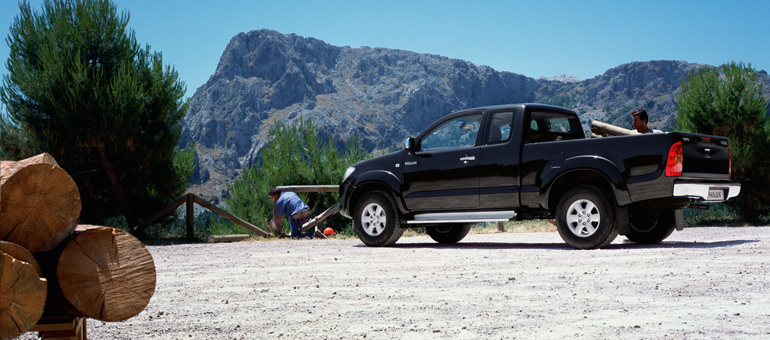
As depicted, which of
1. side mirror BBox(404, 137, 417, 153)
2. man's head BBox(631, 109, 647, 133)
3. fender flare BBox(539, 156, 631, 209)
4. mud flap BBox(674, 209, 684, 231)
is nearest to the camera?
fender flare BBox(539, 156, 631, 209)

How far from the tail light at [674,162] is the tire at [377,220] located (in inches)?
174

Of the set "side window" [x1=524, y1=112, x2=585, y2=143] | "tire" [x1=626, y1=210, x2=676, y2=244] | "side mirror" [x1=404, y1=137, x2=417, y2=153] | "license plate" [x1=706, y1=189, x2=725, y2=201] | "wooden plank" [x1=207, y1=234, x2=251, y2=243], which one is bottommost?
"wooden plank" [x1=207, y1=234, x2=251, y2=243]

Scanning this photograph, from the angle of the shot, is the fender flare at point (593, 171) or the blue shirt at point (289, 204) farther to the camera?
the blue shirt at point (289, 204)

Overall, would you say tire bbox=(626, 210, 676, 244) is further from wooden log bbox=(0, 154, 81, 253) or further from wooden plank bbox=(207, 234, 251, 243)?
wooden log bbox=(0, 154, 81, 253)

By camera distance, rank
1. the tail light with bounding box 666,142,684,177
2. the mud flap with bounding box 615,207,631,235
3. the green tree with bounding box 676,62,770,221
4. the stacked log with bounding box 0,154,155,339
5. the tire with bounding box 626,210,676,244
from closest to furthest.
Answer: the stacked log with bounding box 0,154,155,339, the tail light with bounding box 666,142,684,177, the mud flap with bounding box 615,207,631,235, the tire with bounding box 626,210,676,244, the green tree with bounding box 676,62,770,221

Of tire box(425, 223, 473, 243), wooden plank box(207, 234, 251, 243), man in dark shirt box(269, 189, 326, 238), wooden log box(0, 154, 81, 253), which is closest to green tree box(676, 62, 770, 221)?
tire box(425, 223, 473, 243)

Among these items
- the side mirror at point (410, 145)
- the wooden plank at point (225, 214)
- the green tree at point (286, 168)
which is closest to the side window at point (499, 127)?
the side mirror at point (410, 145)

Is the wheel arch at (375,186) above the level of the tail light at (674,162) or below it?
below

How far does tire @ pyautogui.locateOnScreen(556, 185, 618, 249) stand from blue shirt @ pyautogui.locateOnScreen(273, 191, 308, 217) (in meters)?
6.76

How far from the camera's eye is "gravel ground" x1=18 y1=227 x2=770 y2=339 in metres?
4.82

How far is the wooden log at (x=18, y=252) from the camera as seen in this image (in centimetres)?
364

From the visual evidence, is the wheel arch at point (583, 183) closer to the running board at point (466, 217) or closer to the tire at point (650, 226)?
the running board at point (466, 217)

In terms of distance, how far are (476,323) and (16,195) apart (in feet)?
9.98

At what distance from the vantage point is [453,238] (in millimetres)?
13148
